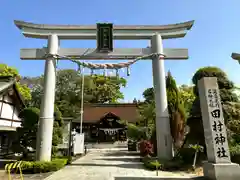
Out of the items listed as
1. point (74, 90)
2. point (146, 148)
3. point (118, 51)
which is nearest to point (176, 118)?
point (146, 148)

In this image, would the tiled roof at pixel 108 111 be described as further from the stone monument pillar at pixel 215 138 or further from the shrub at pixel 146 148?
the stone monument pillar at pixel 215 138

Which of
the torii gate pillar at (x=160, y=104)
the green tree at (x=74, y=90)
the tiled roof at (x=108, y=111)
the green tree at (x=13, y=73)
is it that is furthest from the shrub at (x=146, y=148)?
the green tree at (x=74, y=90)

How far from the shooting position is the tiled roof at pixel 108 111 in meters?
35.8

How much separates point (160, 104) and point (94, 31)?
22.4 ft

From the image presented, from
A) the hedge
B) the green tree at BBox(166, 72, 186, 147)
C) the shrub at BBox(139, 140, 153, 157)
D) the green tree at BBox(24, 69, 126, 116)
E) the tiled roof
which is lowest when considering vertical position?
the hedge

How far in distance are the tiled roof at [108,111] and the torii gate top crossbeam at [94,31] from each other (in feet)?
75.8

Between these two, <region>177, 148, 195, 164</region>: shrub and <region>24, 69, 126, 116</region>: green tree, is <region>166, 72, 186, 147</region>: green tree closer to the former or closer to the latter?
<region>177, 148, 195, 164</region>: shrub

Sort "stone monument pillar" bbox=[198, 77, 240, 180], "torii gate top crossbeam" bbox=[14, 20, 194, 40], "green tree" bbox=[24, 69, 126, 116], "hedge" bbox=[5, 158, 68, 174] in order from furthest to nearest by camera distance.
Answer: "green tree" bbox=[24, 69, 126, 116]
"torii gate top crossbeam" bbox=[14, 20, 194, 40]
"hedge" bbox=[5, 158, 68, 174]
"stone monument pillar" bbox=[198, 77, 240, 180]

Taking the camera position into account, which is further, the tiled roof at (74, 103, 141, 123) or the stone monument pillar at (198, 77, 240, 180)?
the tiled roof at (74, 103, 141, 123)

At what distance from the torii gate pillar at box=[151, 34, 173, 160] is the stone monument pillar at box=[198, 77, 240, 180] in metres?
3.58

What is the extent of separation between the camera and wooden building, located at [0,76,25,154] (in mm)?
16297

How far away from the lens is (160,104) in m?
12.4

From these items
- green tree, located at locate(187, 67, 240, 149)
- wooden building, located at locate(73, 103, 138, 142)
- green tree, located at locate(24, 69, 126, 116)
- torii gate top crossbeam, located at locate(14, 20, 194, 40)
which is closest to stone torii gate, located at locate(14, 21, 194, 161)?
torii gate top crossbeam, located at locate(14, 20, 194, 40)

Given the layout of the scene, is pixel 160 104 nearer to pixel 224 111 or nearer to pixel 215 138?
pixel 224 111
